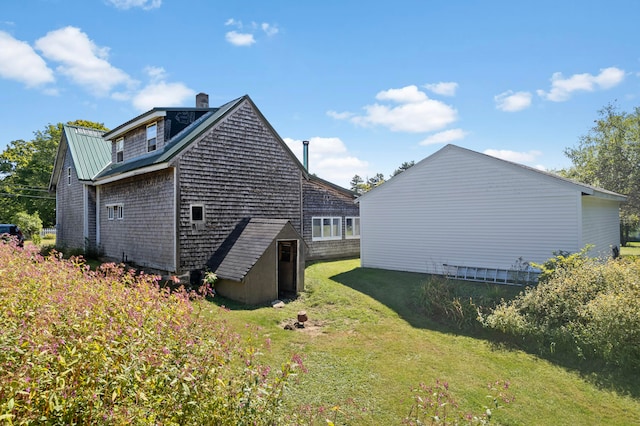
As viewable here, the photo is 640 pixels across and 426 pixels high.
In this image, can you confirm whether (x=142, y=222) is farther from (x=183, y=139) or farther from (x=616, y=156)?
(x=616, y=156)

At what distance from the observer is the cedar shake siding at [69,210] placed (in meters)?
19.5

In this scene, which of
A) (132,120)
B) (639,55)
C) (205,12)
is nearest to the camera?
(205,12)

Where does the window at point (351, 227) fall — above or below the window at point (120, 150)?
below

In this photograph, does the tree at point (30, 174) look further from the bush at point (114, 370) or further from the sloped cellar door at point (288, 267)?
the bush at point (114, 370)

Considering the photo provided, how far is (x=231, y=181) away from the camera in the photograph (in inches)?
548

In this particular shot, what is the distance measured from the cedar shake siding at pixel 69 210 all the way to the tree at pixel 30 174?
2433 cm

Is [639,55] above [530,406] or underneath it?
above

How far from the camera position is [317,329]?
9289 millimetres

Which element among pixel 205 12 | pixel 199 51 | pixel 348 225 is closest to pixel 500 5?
pixel 205 12

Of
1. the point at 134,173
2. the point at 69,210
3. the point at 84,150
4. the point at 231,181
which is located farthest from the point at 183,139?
the point at 69,210

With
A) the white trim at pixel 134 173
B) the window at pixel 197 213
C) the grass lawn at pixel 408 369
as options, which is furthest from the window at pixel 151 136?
the grass lawn at pixel 408 369

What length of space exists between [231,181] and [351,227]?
32.8 feet

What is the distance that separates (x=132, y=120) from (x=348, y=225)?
43.1 ft

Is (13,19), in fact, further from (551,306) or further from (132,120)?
(551,306)
